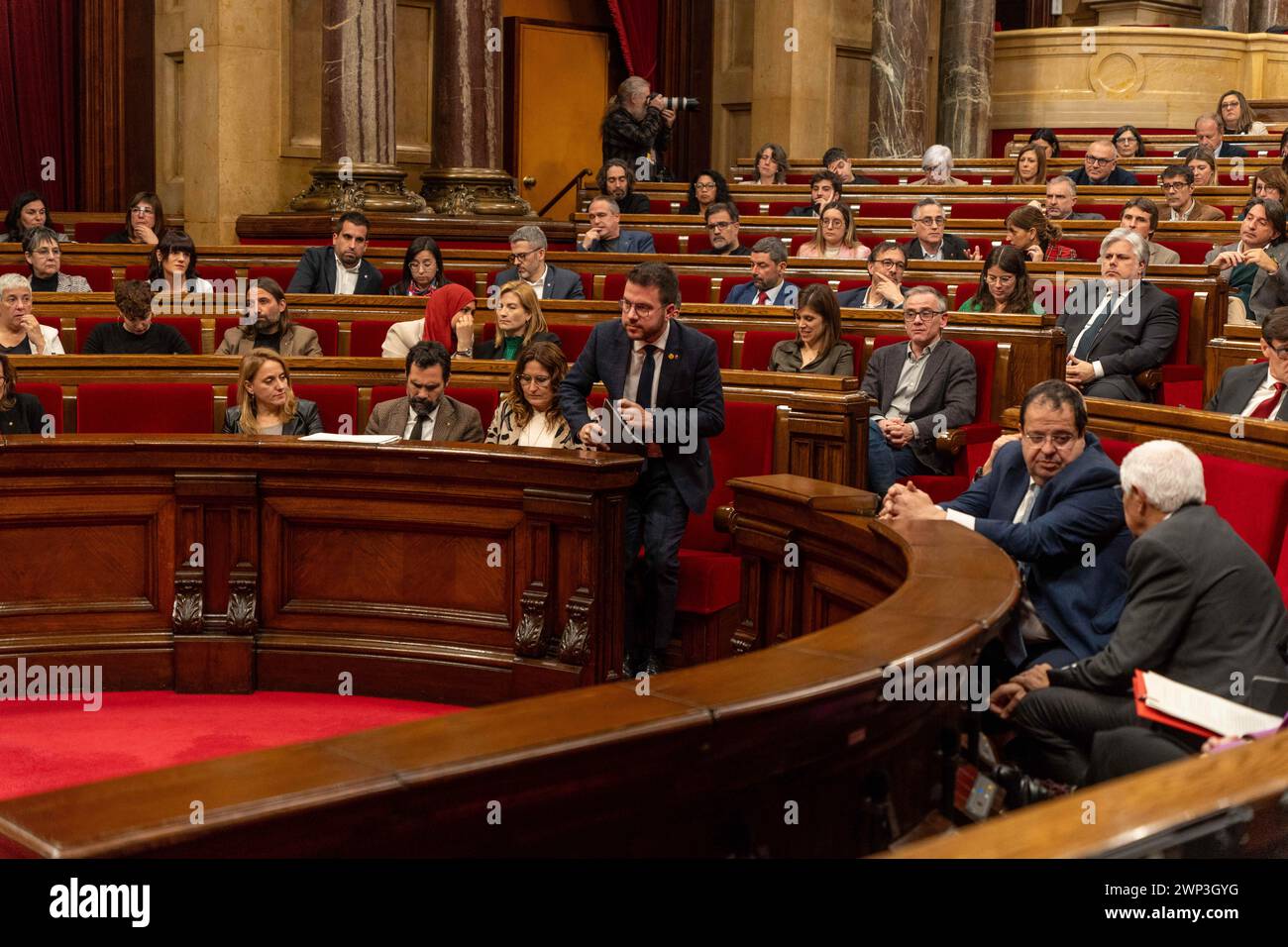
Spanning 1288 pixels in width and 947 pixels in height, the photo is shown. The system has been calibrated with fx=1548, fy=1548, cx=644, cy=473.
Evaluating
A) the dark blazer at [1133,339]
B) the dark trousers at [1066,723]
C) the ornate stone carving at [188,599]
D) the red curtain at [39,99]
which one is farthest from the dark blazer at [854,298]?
the red curtain at [39,99]

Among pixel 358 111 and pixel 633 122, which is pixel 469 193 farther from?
pixel 633 122

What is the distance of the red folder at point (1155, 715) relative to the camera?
2549 mm

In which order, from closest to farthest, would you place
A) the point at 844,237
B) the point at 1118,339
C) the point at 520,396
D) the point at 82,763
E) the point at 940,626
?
the point at 940,626
the point at 82,763
the point at 520,396
the point at 1118,339
the point at 844,237

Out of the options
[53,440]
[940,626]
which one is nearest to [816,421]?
[53,440]

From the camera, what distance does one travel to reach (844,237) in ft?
24.7

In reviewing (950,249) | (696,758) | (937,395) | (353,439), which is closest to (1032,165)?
(950,249)

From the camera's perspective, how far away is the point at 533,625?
4.21 m

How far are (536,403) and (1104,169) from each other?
5907mm

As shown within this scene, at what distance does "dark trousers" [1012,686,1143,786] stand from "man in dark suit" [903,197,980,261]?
4.49 m

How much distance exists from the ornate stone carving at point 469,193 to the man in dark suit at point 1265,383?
5.15m

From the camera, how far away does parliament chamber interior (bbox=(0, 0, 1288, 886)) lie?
177 centimetres

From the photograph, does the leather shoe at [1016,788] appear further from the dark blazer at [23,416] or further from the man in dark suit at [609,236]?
the man in dark suit at [609,236]
